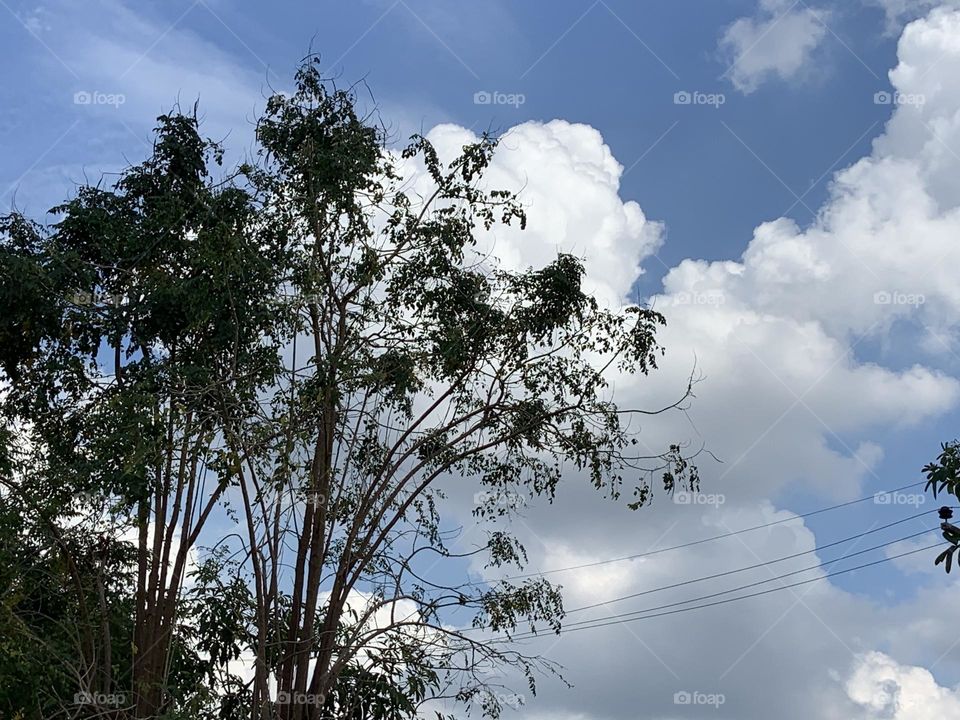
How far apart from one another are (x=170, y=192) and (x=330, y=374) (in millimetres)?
4388

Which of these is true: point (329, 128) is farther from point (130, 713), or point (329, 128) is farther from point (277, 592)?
point (130, 713)

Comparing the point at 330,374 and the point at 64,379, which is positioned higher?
the point at 64,379

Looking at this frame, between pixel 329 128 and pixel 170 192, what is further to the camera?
pixel 170 192

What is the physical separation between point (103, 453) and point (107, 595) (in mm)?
3704

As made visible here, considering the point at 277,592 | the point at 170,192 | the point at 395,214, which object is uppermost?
the point at 170,192

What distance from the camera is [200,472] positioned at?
1285cm

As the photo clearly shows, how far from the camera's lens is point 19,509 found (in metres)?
13.2

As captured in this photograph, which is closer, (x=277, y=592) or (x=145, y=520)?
(x=277, y=592)

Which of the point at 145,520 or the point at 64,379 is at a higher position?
the point at 64,379

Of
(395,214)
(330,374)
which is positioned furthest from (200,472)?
(395,214)

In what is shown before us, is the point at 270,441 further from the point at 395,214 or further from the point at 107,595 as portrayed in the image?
the point at 107,595

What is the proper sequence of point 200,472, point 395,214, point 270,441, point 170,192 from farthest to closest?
point 170,192
point 395,214
point 200,472
point 270,441

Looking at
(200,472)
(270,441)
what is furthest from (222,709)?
(270,441)

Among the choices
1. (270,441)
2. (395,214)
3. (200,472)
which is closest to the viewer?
(270,441)
